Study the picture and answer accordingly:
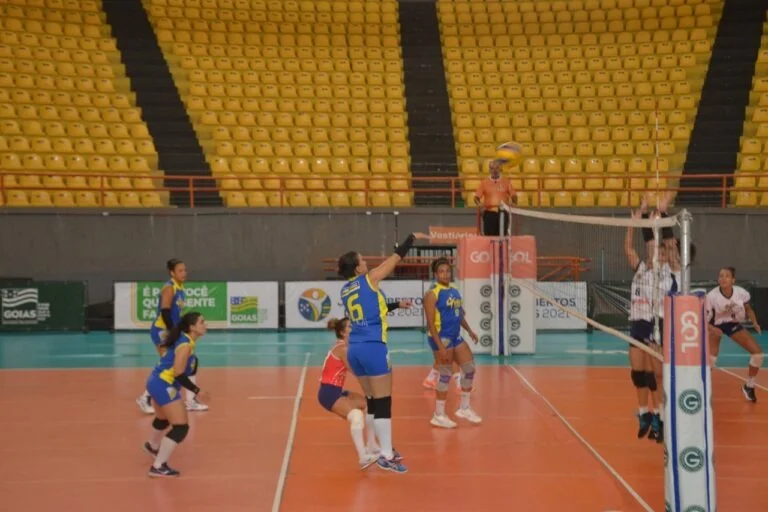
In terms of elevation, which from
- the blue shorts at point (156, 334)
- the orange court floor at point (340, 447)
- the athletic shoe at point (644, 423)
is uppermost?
the blue shorts at point (156, 334)

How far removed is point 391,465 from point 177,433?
1990 mm

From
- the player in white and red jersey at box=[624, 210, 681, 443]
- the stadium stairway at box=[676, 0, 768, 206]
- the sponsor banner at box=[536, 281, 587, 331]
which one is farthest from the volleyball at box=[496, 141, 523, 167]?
the stadium stairway at box=[676, 0, 768, 206]

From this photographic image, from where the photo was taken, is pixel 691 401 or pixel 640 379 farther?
pixel 640 379

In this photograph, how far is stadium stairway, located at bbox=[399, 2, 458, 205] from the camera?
2598 centimetres

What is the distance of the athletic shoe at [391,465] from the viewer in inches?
331

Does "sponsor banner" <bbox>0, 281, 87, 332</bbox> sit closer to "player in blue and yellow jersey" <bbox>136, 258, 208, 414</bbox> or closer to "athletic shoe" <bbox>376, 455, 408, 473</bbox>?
"player in blue and yellow jersey" <bbox>136, 258, 208, 414</bbox>

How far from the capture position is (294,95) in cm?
2803

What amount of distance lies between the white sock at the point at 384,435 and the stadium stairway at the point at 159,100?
15754 millimetres

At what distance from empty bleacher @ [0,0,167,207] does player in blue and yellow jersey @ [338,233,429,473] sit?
15103 mm

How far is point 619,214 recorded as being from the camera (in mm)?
22766

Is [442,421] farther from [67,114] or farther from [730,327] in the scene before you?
[67,114]

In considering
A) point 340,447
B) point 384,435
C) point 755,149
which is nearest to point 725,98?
point 755,149

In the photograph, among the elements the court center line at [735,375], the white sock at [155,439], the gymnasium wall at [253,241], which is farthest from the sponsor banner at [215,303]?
the white sock at [155,439]

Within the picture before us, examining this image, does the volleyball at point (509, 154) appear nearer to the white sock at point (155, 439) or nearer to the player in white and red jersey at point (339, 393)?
the player in white and red jersey at point (339, 393)
